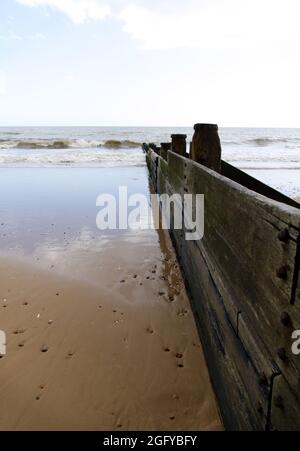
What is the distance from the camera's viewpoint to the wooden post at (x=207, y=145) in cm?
329

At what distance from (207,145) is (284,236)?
7.46 feet

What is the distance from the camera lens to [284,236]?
1194mm

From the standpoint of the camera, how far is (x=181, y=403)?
8.61ft

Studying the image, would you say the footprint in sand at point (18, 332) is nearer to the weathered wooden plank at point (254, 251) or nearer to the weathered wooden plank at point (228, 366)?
the weathered wooden plank at point (228, 366)

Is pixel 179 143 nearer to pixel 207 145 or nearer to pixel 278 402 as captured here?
pixel 207 145

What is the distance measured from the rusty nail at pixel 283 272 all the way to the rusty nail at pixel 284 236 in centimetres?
9

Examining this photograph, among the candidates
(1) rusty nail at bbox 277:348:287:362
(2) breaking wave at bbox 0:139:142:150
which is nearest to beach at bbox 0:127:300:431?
(1) rusty nail at bbox 277:348:287:362

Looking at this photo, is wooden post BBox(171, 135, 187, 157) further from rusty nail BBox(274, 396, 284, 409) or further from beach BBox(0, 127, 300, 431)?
rusty nail BBox(274, 396, 284, 409)

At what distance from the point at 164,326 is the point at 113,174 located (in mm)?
11576

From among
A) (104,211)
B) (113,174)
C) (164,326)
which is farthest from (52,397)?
(113,174)

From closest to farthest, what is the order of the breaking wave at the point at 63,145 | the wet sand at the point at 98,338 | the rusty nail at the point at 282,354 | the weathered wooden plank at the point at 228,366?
1. the rusty nail at the point at 282,354
2. the weathered wooden plank at the point at 228,366
3. the wet sand at the point at 98,338
4. the breaking wave at the point at 63,145

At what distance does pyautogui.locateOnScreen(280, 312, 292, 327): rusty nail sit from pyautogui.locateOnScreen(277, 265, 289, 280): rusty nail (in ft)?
0.42

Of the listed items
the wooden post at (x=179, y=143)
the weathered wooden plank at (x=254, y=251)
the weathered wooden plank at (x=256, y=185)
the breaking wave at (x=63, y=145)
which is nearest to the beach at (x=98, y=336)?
the weathered wooden plank at (x=254, y=251)

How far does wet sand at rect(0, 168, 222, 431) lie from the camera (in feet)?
8.30
